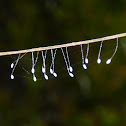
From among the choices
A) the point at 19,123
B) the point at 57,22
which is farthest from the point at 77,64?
the point at 19,123

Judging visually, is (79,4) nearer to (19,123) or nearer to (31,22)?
(31,22)

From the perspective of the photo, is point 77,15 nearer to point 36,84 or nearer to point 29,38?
point 29,38

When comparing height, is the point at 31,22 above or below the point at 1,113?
above

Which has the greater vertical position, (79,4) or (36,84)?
(79,4)

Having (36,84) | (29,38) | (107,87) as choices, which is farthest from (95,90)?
(29,38)

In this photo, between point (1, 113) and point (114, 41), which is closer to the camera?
point (114, 41)

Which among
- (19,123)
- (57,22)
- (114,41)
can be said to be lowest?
(19,123)
